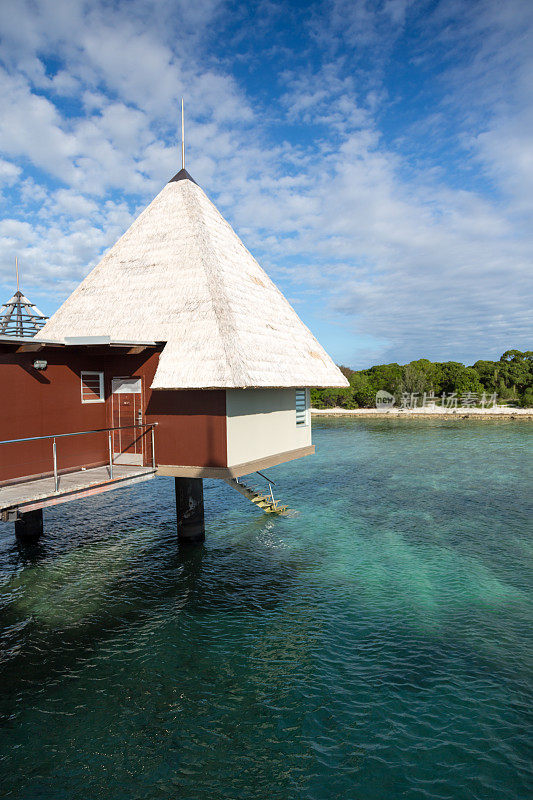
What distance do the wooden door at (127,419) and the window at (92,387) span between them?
17.4 inches

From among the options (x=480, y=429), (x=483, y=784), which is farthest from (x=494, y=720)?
(x=480, y=429)

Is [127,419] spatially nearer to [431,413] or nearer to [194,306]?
[194,306]

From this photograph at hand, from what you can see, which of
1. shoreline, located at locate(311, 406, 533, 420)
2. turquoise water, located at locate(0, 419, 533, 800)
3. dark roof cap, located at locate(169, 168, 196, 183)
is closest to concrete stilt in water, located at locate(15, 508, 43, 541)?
turquoise water, located at locate(0, 419, 533, 800)

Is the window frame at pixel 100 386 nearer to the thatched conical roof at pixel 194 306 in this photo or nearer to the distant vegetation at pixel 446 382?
the thatched conical roof at pixel 194 306

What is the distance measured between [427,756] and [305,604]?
6848 millimetres

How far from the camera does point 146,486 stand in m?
34.2

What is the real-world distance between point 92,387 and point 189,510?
7.52 m

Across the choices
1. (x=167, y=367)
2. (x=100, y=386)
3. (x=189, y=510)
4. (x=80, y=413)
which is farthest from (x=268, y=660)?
(x=100, y=386)

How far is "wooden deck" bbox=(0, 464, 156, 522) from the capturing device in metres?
11.9

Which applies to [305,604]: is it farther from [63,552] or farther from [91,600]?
[63,552]

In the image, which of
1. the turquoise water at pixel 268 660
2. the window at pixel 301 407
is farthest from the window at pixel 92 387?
the window at pixel 301 407

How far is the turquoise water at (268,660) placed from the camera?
9523mm

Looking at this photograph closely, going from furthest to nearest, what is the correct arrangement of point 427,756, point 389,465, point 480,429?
point 480,429 → point 389,465 → point 427,756

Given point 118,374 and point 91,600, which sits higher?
point 118,374
